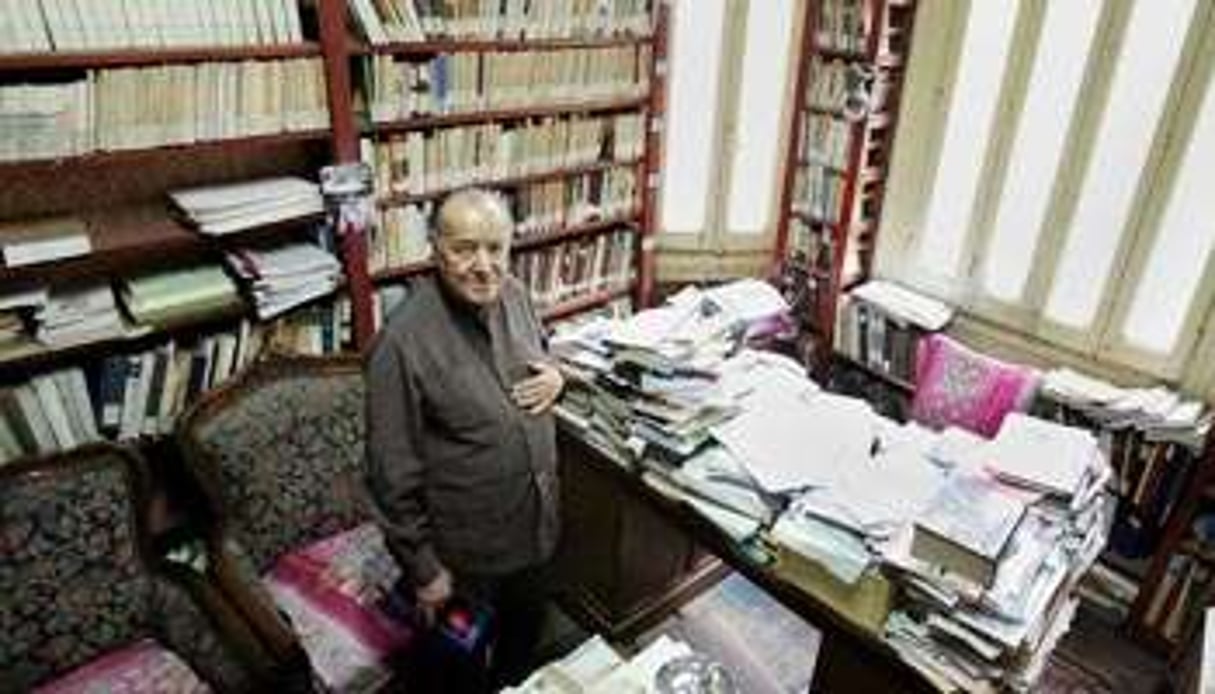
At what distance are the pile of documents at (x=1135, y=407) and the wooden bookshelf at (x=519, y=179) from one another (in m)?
1.84

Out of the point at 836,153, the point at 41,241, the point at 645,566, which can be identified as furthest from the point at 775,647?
the point at 41,241

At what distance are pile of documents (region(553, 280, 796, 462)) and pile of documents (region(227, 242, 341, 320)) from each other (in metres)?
0.75

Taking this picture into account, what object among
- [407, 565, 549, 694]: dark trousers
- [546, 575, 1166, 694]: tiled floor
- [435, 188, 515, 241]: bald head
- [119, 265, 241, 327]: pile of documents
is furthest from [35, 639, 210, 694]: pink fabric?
[435, 188, 515, 241]: bald head

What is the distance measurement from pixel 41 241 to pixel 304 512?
0.95 metres

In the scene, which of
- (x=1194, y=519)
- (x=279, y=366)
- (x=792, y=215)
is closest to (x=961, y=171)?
(x=792, y=215)

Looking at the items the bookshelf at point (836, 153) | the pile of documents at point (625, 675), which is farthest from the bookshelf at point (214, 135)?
the pile of documents at point (625, 675)

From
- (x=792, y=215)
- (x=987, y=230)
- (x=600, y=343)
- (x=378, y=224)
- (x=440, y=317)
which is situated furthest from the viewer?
(x=792, y=215)

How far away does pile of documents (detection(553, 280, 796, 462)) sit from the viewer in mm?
1985

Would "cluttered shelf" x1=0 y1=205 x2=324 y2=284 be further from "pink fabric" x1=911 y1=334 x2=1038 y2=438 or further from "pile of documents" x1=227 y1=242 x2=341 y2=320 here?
"pink fabric" x1=911 y1=334 x2=1038 y2=438

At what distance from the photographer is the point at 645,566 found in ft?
8.29

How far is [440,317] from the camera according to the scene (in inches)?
67.8

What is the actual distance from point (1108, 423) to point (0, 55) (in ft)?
11.1

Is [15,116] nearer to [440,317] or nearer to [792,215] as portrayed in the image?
[440,317]

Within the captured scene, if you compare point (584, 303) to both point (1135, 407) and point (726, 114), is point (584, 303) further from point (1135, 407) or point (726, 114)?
point (1135, 407)
